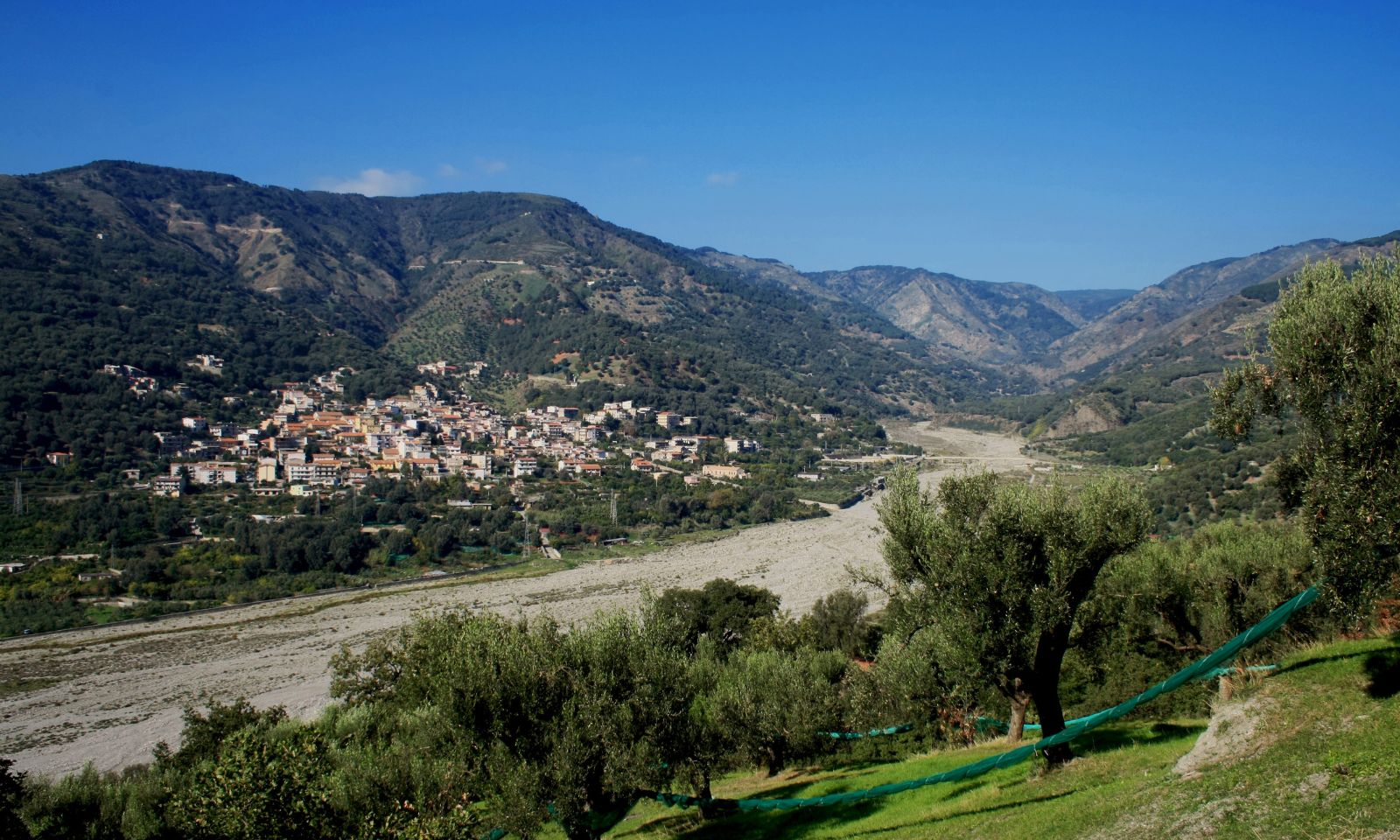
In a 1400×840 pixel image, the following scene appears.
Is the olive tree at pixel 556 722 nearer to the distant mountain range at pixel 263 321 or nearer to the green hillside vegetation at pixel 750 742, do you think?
the green hillside vegetation at pixel 750 742

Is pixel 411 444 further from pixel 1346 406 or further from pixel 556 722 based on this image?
pixel 1346 406

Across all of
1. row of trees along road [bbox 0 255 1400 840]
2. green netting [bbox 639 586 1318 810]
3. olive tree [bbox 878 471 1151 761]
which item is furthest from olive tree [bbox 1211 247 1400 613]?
olive tree [bbox 878 471 1151 761]

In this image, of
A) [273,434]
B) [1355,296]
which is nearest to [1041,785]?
[1355,296]

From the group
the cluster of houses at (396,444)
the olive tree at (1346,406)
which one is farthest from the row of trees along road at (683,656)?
the cluster of houses at (396,444)

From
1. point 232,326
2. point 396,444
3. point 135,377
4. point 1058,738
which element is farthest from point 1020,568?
point 232,326

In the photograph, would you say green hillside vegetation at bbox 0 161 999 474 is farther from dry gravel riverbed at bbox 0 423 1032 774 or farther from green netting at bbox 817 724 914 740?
green netting at bbox 817 724 914 740

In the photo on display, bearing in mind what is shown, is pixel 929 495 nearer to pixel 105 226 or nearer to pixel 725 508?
pixel 725 508
